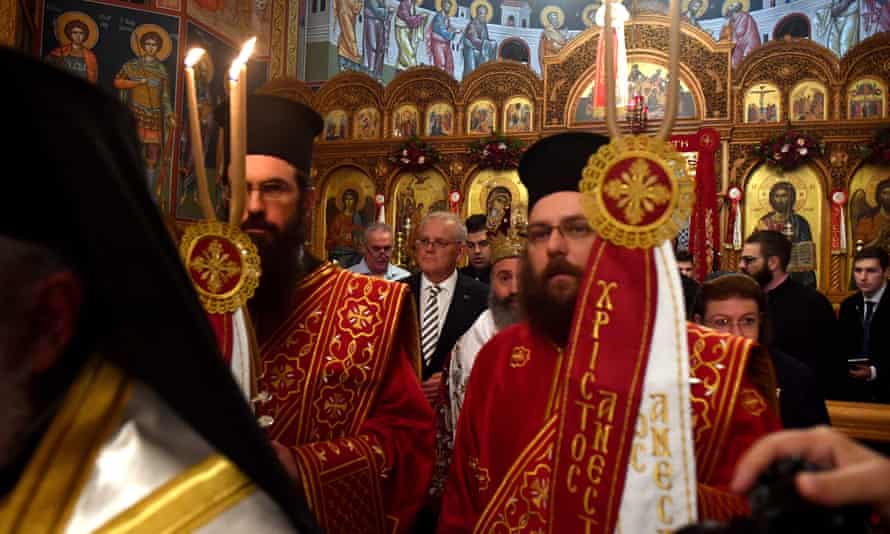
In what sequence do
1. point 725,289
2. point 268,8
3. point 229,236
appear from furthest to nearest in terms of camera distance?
point 268,8 < point 725,289 < point 229,236

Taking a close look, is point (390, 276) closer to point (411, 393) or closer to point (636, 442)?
point (411, 393)

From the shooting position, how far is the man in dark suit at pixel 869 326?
5.44 m

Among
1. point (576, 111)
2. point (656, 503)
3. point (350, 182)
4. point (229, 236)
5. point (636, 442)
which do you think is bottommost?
point (656, 503)

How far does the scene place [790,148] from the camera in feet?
31.2

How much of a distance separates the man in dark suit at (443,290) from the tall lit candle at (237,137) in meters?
2.58

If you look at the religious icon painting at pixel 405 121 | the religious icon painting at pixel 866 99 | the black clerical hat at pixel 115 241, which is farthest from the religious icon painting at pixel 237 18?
the black clerical hat at pixel 115 241

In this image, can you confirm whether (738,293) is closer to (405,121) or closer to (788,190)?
(788,190)

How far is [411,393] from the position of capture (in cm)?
259

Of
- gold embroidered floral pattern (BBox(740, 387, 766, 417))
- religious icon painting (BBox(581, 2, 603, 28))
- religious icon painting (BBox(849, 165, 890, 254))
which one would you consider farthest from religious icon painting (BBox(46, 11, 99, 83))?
religious icon painting (BBox(581, 2, 603, 28))

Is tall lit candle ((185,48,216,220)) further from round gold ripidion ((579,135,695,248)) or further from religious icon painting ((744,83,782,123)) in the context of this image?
religious icon painting ((744,83,782,123))

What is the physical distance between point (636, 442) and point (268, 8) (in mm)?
14983

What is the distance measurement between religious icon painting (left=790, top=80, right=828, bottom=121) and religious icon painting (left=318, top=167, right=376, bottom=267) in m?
5.60

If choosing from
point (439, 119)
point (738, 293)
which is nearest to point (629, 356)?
point (738, 293)

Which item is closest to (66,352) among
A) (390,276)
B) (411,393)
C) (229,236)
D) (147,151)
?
(229,236)
